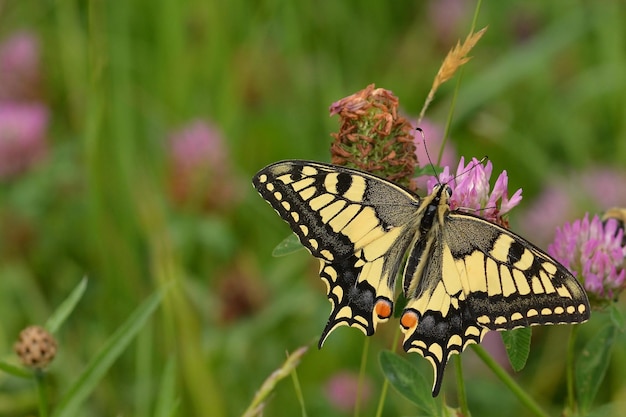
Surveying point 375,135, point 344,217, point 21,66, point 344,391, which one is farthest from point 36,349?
point 21,66

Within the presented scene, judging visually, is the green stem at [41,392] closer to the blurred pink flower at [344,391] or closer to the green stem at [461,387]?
the green stem at [461,387]

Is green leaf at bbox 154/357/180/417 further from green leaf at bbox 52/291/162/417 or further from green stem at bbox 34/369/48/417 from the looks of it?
green stem at bbox 34/369/48/417

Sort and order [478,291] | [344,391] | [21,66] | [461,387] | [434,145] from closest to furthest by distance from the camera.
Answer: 1. [461,387]
2. [478,291]
3. [344,391]
4. [434,145]
5. [21,66]

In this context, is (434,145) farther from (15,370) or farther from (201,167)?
(15,370)

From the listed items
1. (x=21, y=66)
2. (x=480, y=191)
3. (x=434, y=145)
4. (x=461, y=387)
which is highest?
(x=21, y=66)

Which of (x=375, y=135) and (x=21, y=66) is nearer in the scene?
(x=375, y=135)

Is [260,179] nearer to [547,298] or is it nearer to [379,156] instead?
[379,156]

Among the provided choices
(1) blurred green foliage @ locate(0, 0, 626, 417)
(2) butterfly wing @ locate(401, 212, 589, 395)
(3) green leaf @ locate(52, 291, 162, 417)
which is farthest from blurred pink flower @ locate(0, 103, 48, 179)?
(2) butterfly wing @ locate(401, 212, 589, 395)
